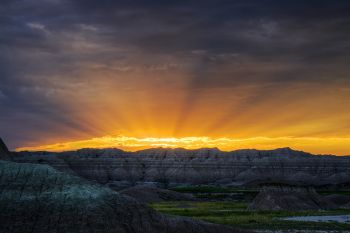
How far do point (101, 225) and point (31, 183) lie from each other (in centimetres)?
931

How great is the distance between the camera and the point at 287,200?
103438 millimetres

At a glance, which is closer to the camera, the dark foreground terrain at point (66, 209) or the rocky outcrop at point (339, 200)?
the dark foreground terrain at point (66, 209)

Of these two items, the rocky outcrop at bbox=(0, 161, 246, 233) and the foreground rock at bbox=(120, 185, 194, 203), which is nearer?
the rocky outcrop at bbox=(0, 161, 246, 233)

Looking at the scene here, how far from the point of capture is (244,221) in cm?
7344

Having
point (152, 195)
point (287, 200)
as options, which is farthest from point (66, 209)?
point (152, 195)

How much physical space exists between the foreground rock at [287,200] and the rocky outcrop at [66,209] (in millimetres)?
50511

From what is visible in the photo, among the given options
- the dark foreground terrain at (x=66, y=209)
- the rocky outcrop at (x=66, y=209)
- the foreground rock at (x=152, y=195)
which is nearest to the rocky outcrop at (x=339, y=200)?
the foreground rock at (x=152, y=195)

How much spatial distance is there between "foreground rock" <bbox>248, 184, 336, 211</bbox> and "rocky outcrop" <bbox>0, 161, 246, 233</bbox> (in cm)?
5051

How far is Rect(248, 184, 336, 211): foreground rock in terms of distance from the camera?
10062 centimetres

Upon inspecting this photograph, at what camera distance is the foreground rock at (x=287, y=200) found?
101 meters

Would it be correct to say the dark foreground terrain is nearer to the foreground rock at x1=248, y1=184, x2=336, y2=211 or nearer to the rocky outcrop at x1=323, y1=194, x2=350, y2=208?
the foreground rock at x1=248, y1=184, x2=336, y2=211

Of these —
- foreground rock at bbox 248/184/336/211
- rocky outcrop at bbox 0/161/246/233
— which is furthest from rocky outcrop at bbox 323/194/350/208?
rocky outcrop at bbox 0/161/246/233

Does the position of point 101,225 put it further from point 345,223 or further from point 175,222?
point 345,223

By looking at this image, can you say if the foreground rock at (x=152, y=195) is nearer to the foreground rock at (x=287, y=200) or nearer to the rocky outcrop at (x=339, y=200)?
the foreground rock at (x=287, y=200)
